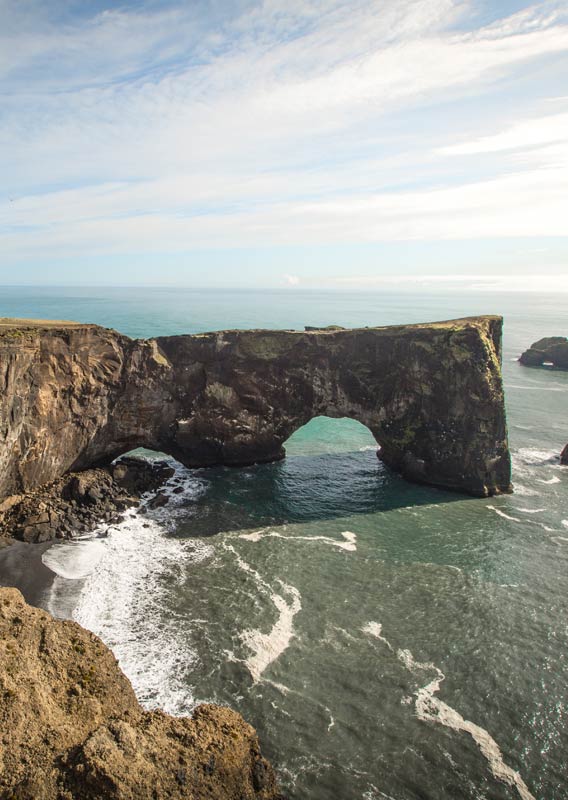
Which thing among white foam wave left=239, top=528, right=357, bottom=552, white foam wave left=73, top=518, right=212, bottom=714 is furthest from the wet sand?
white foam wave left=239, top=528, right=357, bottom=552

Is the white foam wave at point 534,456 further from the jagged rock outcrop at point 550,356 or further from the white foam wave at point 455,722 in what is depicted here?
the jagged rock outcrop at point 550,356

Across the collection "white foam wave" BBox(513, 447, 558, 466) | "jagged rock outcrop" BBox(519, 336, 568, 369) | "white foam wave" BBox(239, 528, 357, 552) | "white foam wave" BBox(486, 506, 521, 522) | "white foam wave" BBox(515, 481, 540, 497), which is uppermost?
"jagged rock outcrop" BBox(519, 336, 568, 369)

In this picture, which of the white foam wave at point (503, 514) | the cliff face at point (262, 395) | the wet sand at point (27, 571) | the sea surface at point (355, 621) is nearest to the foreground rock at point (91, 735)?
the sea surface at point (355, 621)

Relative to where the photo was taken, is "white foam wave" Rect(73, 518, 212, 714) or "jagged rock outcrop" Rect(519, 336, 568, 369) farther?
"jagged rock outcrop" Rect(519, 336, 568, 369)

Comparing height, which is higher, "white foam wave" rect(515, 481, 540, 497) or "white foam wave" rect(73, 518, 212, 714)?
"white foam wave" rect(515, 481, 540, 497)

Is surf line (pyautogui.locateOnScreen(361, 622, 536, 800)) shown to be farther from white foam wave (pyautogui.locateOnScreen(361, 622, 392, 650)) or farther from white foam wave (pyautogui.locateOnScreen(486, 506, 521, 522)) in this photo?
white foam wave (pyautogui.locateOnScreen(486, 506, 521, 522))

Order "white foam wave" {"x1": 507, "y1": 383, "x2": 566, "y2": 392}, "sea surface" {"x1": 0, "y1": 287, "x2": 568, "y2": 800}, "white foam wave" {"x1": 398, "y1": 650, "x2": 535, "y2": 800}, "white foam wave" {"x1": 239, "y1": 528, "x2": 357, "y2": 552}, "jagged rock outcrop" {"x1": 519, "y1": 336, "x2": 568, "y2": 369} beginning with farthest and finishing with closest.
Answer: "jagged rock outcrop" {"x1": 519, "y1": 336, "x2": 568, "y2": 369}
"white foam wave" {"x1": 507, "y1": 383, "x2": 566, "y2": 392}
"white foam wave" {"x1": 239, "y1": 528, "x2": 357, "y2": 552}
"sea surface" {"x1": 0, "y1": 287, "x2": 568, "y2": 800}
"white foam wave" {"x1": 398, "y1": 650, "x2": 535, "y2": 800}

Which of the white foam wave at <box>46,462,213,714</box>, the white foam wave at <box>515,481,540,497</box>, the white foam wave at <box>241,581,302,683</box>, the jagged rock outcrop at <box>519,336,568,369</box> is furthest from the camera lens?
the jagged rock outcrop at <box>519,336,568,369</box>
